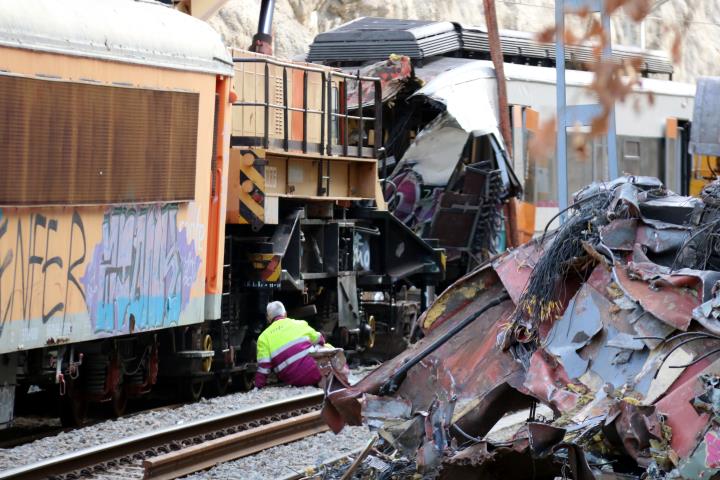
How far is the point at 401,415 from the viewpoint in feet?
25.8

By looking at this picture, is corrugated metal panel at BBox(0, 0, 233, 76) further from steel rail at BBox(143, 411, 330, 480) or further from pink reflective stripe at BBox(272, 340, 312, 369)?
steel rail at BBox(143, 411, 330, 480)

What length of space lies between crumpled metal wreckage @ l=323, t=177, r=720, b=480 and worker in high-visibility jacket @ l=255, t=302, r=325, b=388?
474cm

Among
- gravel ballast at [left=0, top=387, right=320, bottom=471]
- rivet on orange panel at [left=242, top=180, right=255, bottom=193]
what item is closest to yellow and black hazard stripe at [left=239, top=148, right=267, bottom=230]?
rivet on orange panel at [left=242, top=180, right=255, bottom=193]

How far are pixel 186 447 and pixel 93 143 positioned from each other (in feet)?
8.31

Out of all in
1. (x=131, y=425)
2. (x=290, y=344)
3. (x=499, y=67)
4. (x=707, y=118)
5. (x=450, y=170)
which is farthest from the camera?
(x=707, y=118)

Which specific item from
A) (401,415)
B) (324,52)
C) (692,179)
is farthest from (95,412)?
(692,179)

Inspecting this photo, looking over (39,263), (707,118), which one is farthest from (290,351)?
(707,118)

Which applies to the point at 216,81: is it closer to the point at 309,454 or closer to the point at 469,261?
the point at 309,454

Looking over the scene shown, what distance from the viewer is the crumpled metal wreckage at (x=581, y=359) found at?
6703 millimetres

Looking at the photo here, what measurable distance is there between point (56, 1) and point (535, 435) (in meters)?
5.76

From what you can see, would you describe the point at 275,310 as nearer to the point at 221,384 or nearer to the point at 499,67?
the point at 221,384

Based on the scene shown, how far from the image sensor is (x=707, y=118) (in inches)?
809

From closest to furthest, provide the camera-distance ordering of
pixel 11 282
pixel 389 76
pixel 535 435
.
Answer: pixel 535 435 < pixel 11 282 < pixel 389 76

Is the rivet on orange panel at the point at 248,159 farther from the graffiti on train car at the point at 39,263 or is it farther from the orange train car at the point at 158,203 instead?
the graffiti on train car at the point at 39,263
